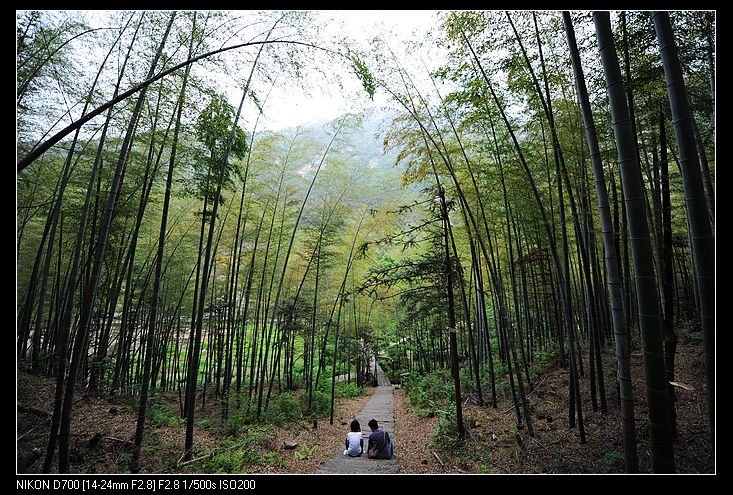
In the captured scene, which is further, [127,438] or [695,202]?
[127,438]

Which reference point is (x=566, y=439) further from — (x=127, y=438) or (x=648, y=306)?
(x=127, y=438)

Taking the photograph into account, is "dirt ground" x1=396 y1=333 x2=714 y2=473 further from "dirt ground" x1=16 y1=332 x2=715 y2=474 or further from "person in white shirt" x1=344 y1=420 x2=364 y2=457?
"person in white shirt" x1=344 y1=420 x2=364 y2=457

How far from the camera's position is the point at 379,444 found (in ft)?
13.1

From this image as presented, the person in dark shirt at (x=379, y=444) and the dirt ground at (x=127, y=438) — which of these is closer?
the dirt ground at (x=127, y=438)

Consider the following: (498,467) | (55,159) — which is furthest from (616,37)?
(55,159)

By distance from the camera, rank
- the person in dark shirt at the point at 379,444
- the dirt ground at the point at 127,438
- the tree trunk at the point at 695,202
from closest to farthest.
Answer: the tree trunk at the point at 695,202, the dirt ground at the point at 127,438, the person in dark shirt at the point at 379,444

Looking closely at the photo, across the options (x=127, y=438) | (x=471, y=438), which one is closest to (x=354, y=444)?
(x=471, y=438)

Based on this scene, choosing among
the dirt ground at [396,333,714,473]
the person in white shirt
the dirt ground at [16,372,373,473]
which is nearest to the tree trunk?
the dirt ground at [396,333,714,473]

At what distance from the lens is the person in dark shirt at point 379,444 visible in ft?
13.0

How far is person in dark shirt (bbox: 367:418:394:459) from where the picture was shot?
396 centimetres

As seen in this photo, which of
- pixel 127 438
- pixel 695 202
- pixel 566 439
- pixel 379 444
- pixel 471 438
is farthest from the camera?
pixel 471 438

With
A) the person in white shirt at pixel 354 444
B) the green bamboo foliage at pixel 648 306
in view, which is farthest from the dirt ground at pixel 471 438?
the green bamboo foliage at pixel 648 306

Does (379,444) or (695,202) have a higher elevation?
(695,202)

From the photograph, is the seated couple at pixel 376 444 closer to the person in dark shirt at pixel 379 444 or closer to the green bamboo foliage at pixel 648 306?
the person in dark shirt at pixel 379 444
